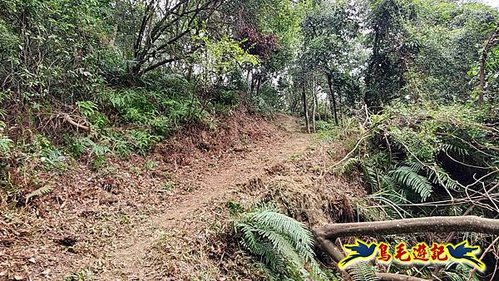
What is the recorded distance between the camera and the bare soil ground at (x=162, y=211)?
3.06 meters

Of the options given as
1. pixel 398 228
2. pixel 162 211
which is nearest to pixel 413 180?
pixel 398 228

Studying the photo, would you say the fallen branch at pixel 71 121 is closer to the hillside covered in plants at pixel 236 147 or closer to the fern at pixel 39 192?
the hillside covered in plants at pixel 236 147

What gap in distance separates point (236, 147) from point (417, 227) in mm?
5245

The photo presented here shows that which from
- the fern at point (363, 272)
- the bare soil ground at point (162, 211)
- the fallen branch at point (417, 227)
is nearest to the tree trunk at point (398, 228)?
the fallen branch at point (417, 227)

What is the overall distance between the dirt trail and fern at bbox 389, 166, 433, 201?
6.69ft

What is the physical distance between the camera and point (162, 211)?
4.64 meters

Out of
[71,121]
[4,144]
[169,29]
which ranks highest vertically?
[169,29]

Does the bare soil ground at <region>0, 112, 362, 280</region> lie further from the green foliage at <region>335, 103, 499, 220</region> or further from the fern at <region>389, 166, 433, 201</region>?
the fern at <region>389, 166, 433, 201</region>

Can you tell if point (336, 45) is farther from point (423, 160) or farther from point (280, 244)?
point (280, 244)

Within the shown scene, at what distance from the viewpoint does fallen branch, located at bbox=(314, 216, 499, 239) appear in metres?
3.03

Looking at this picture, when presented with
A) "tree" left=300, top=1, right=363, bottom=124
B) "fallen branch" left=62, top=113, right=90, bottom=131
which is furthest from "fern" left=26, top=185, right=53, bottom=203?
"tree" left=300, top=1, right=363, bottom=124

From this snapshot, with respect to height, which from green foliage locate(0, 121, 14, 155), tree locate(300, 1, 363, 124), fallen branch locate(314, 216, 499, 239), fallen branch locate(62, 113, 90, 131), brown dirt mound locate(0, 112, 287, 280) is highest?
tree locate(300, 1, 363, 124)

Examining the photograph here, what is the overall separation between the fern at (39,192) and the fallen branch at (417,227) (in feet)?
11.3

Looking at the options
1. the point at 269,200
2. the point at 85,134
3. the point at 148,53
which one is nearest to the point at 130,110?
the point at 85,134
